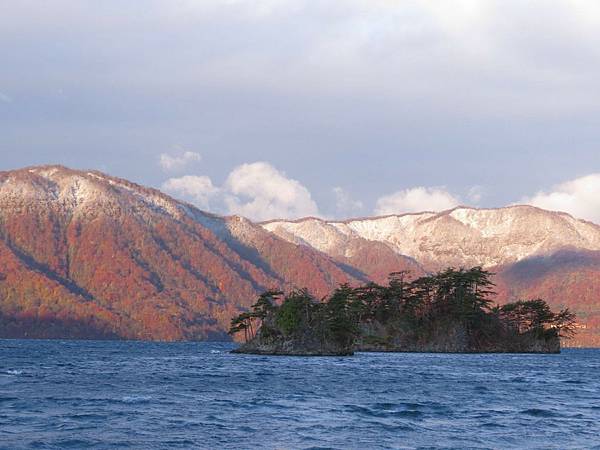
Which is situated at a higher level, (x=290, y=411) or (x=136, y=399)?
(x=136, y=399)

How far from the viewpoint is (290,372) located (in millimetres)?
128500

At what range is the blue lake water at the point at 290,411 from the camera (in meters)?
60.4

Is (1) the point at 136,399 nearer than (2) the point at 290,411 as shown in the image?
No

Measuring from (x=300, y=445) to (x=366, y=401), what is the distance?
29.6 m

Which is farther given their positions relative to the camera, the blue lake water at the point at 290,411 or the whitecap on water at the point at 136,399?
the whitecap on water at the point at 136,399

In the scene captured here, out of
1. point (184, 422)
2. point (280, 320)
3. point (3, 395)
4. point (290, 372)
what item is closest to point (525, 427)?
point (184, 422)

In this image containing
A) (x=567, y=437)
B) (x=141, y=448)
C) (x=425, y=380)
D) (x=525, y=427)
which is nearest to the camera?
(x=141, y=448)

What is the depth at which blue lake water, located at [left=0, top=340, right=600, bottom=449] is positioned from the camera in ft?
198

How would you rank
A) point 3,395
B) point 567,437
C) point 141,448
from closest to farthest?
1. point 141,448
2. point 567,437
3. point 3,395

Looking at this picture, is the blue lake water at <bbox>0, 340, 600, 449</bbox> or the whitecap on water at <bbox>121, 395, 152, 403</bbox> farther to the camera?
the whitecap on water at <bbox>121, 395, 152, 403</bbox>

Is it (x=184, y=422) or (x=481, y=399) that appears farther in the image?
(x=481, y=399)

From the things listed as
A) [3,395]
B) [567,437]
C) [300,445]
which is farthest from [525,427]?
[3,395]

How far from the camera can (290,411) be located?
76500mm

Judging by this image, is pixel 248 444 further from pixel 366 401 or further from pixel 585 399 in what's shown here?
pixel 585 399
